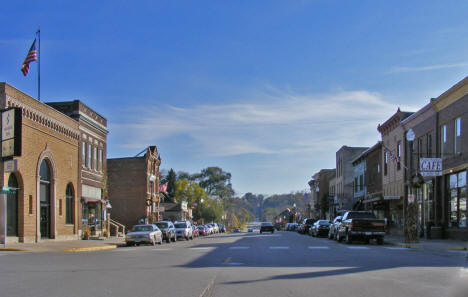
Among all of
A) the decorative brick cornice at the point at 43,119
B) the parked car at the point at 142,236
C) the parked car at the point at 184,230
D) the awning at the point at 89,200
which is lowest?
the parked car at the point at 184,230

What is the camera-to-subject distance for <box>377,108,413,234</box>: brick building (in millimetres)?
45125

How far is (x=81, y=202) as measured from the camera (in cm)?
4116

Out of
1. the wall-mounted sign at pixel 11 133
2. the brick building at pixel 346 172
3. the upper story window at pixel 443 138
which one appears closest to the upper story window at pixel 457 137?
the upper story window at pixel 443 138

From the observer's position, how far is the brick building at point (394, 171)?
45125 mm

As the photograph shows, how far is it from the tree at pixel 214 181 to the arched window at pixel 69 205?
95.6 metres

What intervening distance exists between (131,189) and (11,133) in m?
33.8

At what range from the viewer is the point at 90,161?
144 ft

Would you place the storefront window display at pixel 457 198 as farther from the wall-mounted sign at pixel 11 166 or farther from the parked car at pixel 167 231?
the wall-mounted sign at pixel 11 166

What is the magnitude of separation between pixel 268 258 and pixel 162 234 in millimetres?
19619

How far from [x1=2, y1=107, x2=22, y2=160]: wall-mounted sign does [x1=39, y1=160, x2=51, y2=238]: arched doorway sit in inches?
238

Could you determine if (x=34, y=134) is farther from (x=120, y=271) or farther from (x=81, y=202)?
Answer: (x=120, y=271)

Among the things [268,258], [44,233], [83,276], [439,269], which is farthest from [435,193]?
[83,276]

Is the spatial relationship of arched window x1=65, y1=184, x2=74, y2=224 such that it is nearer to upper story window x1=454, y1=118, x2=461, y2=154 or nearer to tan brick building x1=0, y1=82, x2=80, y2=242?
tan brick building x1=0, y1=82, x2=80, y2=242

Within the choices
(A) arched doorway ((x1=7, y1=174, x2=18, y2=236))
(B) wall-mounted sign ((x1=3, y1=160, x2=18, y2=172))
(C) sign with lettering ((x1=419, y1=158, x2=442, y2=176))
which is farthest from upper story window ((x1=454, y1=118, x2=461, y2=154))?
(A) arched doorway ((x1=7, y1=174, x2=18, y2=236))
